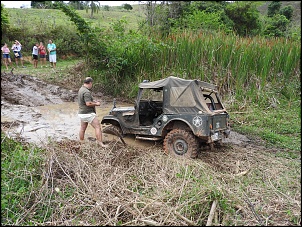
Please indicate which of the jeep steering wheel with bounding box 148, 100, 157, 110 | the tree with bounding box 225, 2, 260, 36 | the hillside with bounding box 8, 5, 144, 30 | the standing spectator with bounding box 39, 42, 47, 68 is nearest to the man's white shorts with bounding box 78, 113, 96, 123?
the jeep steering wheel with bounding box 148, 100, 157, 110

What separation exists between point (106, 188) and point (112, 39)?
403 inches

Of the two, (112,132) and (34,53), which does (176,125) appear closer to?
(112,132)

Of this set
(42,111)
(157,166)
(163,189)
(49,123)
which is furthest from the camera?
(42,111)

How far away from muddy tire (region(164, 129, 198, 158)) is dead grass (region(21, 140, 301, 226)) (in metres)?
0.32

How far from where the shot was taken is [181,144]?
20.3 feet

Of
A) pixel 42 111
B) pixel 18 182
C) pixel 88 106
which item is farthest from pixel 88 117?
pixel 42 111

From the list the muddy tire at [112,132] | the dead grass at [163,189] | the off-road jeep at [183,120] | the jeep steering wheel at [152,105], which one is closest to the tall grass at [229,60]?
the off-road jeep at [183,120]

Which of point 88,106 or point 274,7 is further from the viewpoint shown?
point 274,7

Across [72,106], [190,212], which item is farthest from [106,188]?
[72,106]

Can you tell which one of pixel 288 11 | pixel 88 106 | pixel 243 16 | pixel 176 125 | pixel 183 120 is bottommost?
pixel 176 125

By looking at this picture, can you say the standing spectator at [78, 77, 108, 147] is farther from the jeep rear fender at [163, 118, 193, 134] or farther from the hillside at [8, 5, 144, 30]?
the hillside at [8, 5, 144, 30]

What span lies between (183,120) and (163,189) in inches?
78.3

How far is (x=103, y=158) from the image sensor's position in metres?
5.63

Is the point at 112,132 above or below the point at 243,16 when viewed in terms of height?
below
